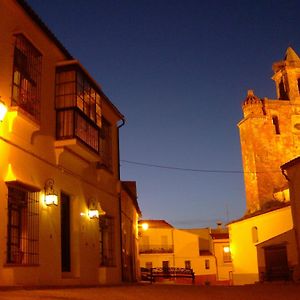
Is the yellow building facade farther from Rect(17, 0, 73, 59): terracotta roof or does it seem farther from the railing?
the railing

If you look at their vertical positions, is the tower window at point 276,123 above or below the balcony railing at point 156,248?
above

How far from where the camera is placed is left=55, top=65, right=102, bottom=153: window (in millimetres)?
13133

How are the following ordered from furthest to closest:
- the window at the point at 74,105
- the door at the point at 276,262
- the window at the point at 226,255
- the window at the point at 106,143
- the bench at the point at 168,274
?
1. the window at the point at 226,255
2. the door at the point at 276,262
3. the bench at the point at 168,274
4. the window at the point at 106,143
5. the window at the point at 74,105

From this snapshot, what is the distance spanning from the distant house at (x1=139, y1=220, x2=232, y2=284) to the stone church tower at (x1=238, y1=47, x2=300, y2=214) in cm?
634

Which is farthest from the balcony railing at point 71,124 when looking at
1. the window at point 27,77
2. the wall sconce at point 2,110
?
the wall sconce at point 2,110

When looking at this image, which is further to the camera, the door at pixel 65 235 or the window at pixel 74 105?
the door at pixel 65 235

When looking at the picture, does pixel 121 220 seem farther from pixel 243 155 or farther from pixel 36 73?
pixel 243 155

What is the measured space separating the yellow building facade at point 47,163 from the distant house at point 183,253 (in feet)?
117

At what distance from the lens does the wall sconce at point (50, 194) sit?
1189 cm

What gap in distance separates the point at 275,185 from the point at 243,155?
4.82m

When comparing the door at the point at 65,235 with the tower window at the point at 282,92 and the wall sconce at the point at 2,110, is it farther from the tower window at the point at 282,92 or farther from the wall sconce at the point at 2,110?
the tower window at the point at 282,92

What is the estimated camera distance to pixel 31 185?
10953mm

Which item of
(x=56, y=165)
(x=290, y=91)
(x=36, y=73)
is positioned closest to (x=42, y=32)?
(x=36, y=73)

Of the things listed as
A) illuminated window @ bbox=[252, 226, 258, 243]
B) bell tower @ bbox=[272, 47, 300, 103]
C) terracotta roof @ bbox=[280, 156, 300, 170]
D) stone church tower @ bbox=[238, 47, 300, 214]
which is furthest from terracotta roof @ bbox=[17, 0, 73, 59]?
bell tower @ bbox=[272, 47, 300, 103]
